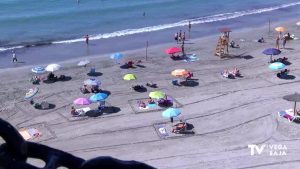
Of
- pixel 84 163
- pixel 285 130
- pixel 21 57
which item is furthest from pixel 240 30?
pixel 84 163

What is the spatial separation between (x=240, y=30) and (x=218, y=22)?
5168mm

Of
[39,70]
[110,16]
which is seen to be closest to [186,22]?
[110,16]

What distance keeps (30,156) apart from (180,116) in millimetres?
27095

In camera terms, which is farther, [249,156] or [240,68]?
[240,68]

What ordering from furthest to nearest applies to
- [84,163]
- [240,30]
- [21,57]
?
[240,30]
[21,57]
[84,163]

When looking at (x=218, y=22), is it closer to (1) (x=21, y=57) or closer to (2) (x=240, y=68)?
(2) (x=240, y=68)

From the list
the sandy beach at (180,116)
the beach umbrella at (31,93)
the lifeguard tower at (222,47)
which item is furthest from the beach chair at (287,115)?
the beach umbrella at (31,93)

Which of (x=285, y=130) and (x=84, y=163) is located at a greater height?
(x=84, y=163)

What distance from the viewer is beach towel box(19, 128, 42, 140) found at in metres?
27.4

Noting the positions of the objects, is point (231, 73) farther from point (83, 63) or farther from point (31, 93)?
point (31, 93)

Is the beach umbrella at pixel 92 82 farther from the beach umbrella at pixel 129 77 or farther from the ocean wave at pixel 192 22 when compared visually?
the ocean wave at pixel 192 22

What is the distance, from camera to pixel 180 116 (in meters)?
29.5

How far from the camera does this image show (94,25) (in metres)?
56.5

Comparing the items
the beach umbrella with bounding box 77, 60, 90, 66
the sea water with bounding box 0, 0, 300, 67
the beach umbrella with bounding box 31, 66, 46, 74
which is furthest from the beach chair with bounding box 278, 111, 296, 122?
the sea water with bounding box 0, 0, 300, 67
